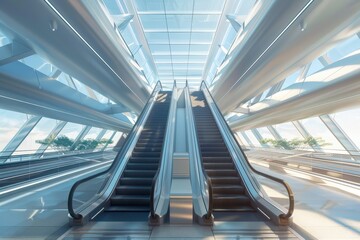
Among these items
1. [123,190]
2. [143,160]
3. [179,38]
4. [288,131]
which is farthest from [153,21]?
[288,131]

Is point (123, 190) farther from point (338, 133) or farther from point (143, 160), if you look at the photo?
point (338, 133)

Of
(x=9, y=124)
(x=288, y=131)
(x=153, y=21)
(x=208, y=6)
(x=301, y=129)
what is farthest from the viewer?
(x=288, y=131)

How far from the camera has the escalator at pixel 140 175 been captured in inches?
193

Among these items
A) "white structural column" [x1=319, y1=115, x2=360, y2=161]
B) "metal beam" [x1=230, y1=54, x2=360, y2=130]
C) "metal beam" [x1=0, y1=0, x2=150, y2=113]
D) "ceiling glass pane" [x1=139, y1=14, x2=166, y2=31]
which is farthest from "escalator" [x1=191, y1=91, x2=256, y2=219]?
"ceiling glass pane" [x1=139, y1=14, x2=166, y2=31]

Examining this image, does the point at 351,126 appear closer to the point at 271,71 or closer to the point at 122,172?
the point at 271,71

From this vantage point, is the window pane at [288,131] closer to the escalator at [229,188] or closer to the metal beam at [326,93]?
the metal beam at [326,93]

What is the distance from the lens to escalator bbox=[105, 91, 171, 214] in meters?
4.89

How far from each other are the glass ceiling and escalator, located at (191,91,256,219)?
6325 mm

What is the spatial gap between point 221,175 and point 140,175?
1.98 m

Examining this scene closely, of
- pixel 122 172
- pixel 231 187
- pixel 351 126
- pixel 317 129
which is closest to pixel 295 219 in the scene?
pixel 231 187

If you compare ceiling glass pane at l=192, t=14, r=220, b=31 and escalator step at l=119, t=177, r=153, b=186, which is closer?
escalator step at l=119, t=177, r=153, b=186

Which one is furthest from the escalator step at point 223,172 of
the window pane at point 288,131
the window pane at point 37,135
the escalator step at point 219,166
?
the window pane at point 288,131

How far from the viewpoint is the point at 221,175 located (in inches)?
230

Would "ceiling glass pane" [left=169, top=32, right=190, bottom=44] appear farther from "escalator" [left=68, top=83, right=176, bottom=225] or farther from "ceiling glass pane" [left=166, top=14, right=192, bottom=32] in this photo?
"escalator" [left=68, top=83, right=176, bottom=225]
